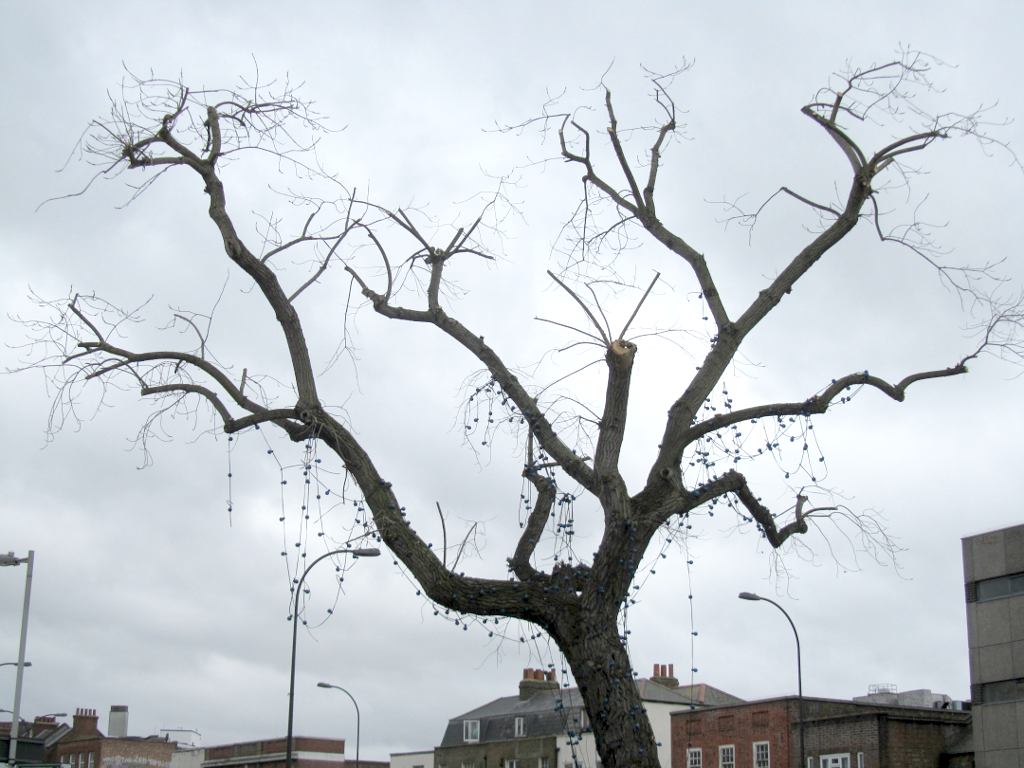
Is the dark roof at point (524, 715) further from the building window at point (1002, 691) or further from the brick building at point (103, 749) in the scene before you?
the building window at point (1002, 691)

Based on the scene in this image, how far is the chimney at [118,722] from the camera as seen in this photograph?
261 feet

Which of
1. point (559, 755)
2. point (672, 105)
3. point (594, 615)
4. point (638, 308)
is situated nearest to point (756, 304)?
point (638, 308)

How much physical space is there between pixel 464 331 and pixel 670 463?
5.73ft

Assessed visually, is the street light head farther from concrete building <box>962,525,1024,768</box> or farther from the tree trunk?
concrete building <box>962,525,1024,768</box>

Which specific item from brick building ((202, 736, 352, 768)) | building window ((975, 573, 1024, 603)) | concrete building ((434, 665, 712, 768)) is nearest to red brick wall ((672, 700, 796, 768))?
concrete building ((434, 665, 712, 768))

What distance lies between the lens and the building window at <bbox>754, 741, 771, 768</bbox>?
46.7 meters

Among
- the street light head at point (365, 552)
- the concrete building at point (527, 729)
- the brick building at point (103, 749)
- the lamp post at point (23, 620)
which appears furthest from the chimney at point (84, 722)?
the street light head at point (365, 552)

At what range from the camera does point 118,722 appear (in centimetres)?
8044

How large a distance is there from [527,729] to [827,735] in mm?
21157

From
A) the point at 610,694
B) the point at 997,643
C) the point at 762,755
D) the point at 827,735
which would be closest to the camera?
the point at 610,694

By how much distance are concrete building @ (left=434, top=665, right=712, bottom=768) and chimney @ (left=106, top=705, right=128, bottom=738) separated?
23001 mm

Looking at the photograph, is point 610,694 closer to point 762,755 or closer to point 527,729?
point 762,755

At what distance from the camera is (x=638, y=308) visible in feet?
28.1

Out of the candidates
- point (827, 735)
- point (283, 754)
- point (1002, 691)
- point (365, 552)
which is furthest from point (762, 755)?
point (365, 552)
